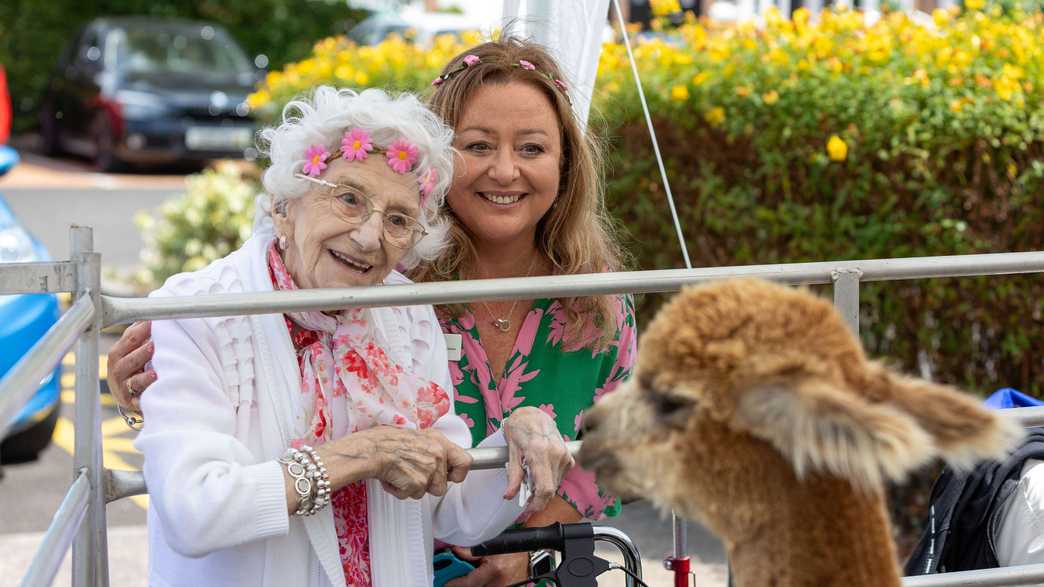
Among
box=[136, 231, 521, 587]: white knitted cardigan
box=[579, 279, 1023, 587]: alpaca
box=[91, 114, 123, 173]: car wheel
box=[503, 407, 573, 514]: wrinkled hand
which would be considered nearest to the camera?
box=[579, 279, 1023, 587]: alpaca

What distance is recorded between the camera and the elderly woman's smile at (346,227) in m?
2.44

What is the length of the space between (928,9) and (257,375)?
850 inches

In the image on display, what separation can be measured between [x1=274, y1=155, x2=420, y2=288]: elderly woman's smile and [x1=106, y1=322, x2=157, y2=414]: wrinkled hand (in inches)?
12.2

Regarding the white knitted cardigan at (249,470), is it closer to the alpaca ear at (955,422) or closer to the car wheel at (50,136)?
the alpaca ear at (955,422)

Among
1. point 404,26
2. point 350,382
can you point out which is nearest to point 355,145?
point 350,382

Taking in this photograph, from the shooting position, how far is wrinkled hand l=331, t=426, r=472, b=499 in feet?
7.48

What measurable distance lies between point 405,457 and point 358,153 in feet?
1.93

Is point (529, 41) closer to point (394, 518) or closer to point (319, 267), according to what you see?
point (319, 267)

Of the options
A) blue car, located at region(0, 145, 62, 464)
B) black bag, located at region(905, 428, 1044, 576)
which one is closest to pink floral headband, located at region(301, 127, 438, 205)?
black bag, located at region(905, 428, 1044, 576)

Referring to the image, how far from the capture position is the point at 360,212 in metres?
2.47

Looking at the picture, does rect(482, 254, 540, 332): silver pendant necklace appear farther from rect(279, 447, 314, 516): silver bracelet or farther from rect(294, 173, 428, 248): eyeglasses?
rect(279, 447, 314, 516): silver bracelet

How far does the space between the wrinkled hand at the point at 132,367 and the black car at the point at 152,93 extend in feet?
Result: 43.1

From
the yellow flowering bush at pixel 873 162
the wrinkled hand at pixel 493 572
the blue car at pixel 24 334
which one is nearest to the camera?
the wrinkled hand at pixel 493 572

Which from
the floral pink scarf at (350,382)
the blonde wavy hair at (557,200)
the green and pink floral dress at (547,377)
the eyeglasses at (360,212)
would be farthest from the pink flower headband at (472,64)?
the floral pink scarf at (350,382)
